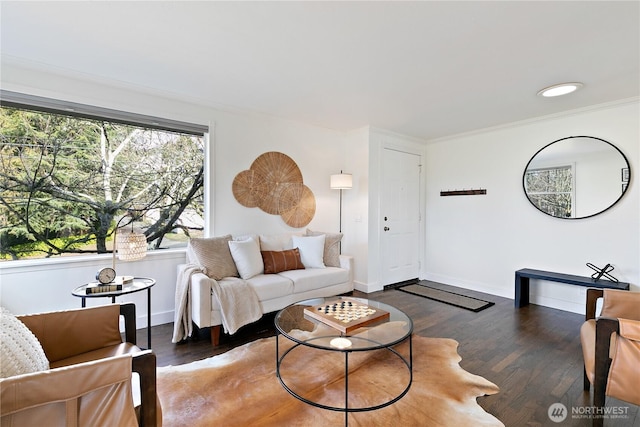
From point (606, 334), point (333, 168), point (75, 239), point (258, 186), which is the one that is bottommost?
point (606, 334)

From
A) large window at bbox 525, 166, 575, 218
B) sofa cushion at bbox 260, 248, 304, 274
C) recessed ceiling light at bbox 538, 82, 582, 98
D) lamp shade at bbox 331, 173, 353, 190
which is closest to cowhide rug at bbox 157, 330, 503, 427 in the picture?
sofa cushion at bbox 260, 248, 304, 274

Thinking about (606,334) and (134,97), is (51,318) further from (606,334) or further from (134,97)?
(606,334)

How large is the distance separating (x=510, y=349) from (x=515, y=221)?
205 centimetres

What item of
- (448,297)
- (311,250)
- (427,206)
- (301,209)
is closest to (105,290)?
(311,250)

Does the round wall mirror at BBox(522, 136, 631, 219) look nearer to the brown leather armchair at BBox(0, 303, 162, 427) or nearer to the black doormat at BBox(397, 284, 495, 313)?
the black doormat at BBox(397, 284, 495, 313)

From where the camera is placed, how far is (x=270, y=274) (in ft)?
10.4

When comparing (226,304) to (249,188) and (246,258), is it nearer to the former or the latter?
(246,258)

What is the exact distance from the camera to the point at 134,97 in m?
2.88

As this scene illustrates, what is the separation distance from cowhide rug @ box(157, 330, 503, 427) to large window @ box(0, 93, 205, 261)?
1560mm

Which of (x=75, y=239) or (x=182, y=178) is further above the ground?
(x=182, y=178)

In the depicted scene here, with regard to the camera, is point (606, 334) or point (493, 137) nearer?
point (606, 334)

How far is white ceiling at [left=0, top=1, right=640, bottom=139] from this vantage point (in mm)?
1750

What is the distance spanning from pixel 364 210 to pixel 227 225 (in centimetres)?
190

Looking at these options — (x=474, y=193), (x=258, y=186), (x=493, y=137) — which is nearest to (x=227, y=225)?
(x=258, y=186)
